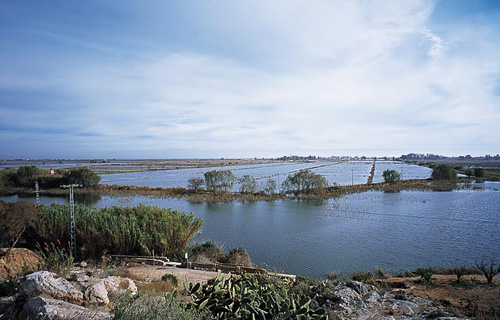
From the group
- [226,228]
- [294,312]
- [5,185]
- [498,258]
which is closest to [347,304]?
[294,312]

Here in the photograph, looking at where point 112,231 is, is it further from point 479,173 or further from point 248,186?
point 479,173

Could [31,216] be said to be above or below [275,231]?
above

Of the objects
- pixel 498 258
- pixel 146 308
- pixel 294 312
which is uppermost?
pixel 146 308

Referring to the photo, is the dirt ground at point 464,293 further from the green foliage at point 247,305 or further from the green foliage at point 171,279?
the green foliage at point 171,279

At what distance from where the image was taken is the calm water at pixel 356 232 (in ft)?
50.0

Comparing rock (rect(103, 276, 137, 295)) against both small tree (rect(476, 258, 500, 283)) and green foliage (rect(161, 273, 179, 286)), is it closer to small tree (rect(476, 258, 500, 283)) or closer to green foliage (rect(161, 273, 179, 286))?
green foliage (rect(161, 273, 179, 286))

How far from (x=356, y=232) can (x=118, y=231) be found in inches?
603

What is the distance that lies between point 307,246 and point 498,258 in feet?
31.9

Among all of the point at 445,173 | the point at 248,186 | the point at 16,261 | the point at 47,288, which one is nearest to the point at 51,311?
the point at 47,288

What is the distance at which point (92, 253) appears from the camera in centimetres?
1318

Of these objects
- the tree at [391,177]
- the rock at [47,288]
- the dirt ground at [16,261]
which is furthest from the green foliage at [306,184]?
the rock at [47,288]

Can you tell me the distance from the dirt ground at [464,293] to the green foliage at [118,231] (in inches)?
369

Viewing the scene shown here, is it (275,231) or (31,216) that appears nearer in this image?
(31,216)

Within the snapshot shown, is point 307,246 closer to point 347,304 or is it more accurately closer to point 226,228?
point 226,228
